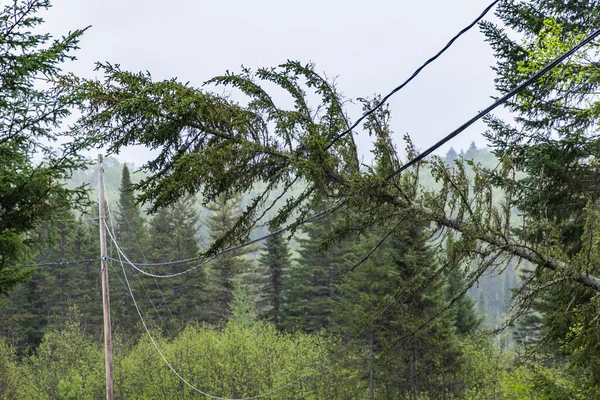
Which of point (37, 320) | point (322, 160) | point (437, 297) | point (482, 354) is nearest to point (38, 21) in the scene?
point (322, 160)

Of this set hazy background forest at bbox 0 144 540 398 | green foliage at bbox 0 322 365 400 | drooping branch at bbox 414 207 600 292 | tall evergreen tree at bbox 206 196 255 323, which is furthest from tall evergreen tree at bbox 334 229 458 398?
tall evergreen tree at bbox 206 196 255 323

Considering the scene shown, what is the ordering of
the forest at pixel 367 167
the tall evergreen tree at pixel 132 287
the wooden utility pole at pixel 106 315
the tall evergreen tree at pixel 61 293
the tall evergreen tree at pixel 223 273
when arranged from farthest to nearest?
the tall evergreen tree at pixel 223 273, the tall evergreen tree at pixel 132 287, the tall evergreen tree at pixel 61 293, the wooden utility pole at pixel 106 315, the forest at pixel 367 167

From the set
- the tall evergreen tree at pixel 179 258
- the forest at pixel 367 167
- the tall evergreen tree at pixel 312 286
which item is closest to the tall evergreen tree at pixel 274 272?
the tall evergreen tree at pixel 312 286

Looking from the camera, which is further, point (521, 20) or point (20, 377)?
point (20, 377)

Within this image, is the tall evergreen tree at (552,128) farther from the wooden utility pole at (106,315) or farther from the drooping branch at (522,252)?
the wooden utility pole at (106,315)

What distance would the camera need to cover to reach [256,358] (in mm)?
22797

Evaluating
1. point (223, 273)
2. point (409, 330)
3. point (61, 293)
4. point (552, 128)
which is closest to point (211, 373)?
point (409, 330)

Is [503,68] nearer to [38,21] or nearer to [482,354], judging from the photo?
[38,21]

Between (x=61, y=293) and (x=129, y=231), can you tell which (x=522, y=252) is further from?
(x=129, y=231)

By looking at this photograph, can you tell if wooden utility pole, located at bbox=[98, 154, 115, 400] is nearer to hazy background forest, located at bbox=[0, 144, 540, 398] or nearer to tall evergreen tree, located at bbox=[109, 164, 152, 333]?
hazy background forest, located at bbox=[0, 144, 540, 398]

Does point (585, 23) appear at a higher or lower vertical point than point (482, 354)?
higher

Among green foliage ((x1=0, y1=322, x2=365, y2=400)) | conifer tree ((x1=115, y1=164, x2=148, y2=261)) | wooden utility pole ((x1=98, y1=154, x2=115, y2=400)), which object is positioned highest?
conifer tree ((x1=115, y1=164, x2=148, y2=261))

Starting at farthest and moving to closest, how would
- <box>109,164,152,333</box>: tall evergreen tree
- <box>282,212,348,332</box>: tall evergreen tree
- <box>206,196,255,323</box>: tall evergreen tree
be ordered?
1. <box>206,196,255,323</box>: tall evergreen tree
2. <box>109,164,152,333</box>: tall evergreen tree
3. <box>282,212,348,332</box>: tall evergreen tree

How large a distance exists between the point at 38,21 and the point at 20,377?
24.8 meters
